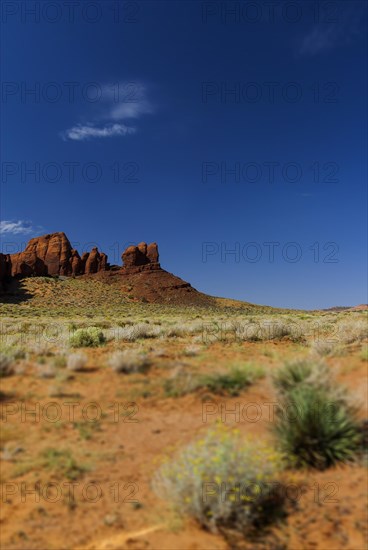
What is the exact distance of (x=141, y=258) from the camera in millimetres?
101062

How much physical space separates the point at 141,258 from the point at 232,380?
3690 inches

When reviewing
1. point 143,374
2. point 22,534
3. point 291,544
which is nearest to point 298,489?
point 291,544

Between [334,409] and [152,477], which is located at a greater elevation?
[334,409]

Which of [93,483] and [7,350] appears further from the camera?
[7,350]

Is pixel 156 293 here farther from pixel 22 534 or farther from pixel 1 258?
pixel 22 534

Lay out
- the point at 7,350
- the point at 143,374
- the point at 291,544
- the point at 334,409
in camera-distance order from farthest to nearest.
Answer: the point at 7,350
the point at 143,374
the point at 334,409
the point at 291,544

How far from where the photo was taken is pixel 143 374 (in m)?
9.34

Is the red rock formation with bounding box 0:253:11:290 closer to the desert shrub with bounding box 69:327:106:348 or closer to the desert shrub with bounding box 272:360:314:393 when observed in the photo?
the desert shrub with bounding box 69:327:106:348

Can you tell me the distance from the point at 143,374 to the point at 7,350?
5231 mm

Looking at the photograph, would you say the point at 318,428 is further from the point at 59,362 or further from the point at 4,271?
the point at 4,271

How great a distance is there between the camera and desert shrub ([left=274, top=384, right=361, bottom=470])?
5.62 m

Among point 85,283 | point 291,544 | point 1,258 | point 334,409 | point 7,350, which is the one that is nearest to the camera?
point 291,544

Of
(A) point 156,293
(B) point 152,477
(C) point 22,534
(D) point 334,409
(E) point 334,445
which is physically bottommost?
(C) point 22,534

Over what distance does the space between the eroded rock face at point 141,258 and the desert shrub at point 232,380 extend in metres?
88.6
